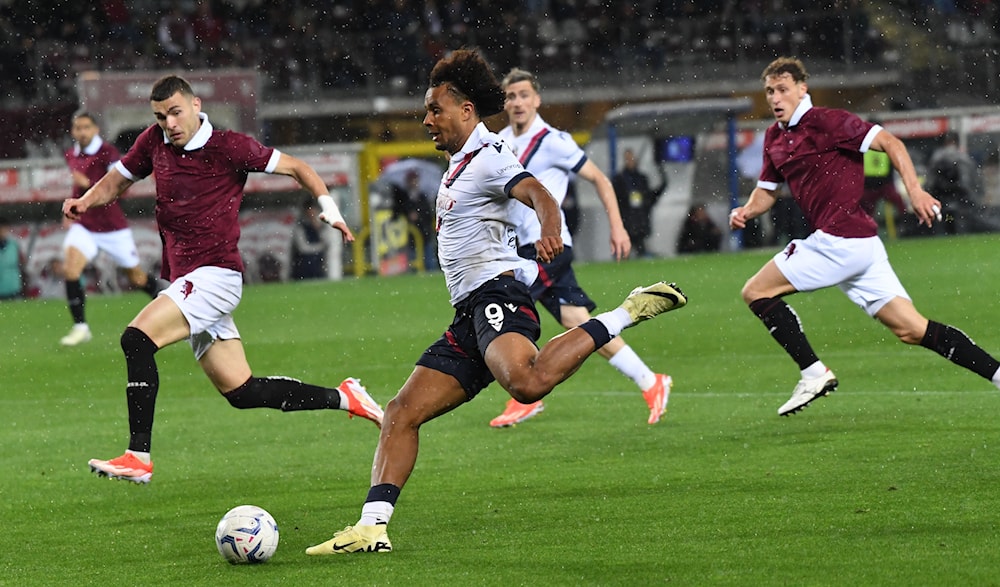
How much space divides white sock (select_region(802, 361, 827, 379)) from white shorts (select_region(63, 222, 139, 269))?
9365 millimetres

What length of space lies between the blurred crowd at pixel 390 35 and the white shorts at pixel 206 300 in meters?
27.4

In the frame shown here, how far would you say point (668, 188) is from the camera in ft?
98.7

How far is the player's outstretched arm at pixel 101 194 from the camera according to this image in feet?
27.5

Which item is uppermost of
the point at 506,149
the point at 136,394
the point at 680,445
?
the point at 506,149

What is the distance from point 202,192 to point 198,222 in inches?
6.9

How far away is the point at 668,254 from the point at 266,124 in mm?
11144

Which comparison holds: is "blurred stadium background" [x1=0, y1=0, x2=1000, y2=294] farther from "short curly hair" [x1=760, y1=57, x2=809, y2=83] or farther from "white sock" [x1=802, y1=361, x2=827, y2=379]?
"white sock" [x1=802, y1=361, x2=827, y2=379]

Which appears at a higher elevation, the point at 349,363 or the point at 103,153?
the point at 103,153

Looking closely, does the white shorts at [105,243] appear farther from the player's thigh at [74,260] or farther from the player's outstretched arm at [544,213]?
the player's outstretched arm at [544,213]

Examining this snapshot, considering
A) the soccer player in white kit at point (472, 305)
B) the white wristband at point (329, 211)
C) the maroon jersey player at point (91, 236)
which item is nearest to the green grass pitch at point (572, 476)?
the soccer player in white kit at point (472, 305)

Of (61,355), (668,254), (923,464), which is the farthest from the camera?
(668,254)

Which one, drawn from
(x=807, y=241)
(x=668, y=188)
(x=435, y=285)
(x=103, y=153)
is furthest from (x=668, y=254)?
(x=807, y=241)

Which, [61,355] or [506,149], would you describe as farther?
[61,355]

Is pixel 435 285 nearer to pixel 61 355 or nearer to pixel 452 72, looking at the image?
pixel 61 355
